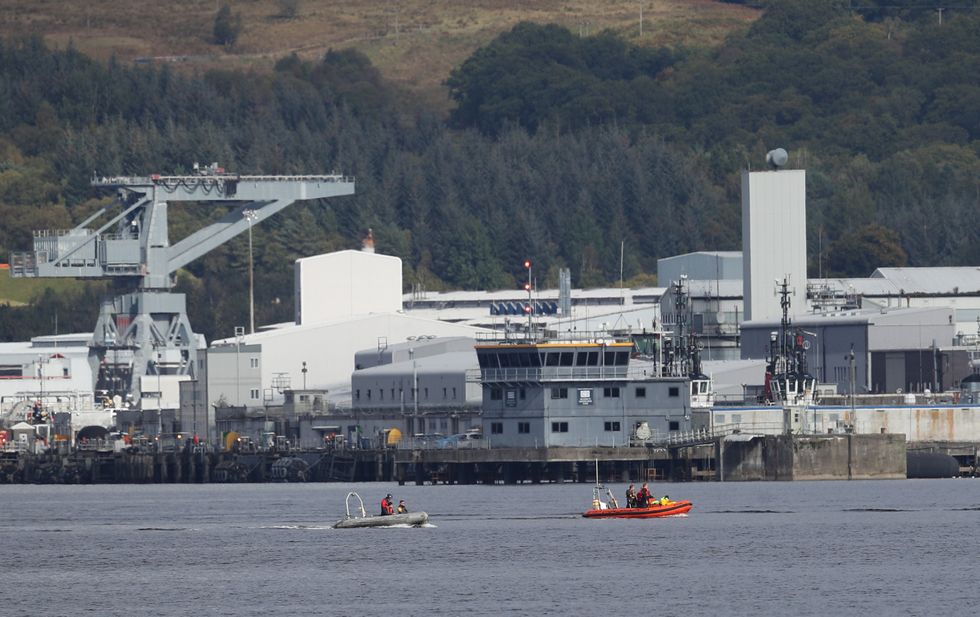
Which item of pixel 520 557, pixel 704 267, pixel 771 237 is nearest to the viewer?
pixel 520 557

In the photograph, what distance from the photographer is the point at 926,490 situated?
11594cm

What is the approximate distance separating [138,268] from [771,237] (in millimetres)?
42721

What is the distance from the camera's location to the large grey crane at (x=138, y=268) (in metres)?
168

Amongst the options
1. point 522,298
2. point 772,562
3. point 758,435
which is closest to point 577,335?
point 758,435

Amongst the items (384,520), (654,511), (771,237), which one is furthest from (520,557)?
(771,237)

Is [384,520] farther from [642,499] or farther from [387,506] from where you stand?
[642,499]

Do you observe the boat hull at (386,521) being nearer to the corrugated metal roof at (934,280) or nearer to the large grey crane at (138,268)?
the large grey crane at (138,268)

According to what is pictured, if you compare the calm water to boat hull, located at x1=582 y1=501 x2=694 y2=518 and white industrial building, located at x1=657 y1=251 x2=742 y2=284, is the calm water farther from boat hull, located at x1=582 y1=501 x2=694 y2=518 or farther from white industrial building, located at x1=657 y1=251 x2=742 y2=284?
white industrial building, located at x1=657 y1=251 x2=742 y2=284

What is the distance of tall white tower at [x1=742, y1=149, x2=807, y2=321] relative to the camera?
6053 inches

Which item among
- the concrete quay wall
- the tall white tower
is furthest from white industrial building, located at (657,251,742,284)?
the concrete quay wall

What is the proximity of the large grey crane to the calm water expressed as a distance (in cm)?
4918

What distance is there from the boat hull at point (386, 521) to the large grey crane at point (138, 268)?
69.8m

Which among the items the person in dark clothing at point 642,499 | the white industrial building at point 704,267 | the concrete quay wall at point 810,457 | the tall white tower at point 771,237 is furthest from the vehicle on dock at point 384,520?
the white industrial building at point 704,267

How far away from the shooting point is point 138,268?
6629 inches
